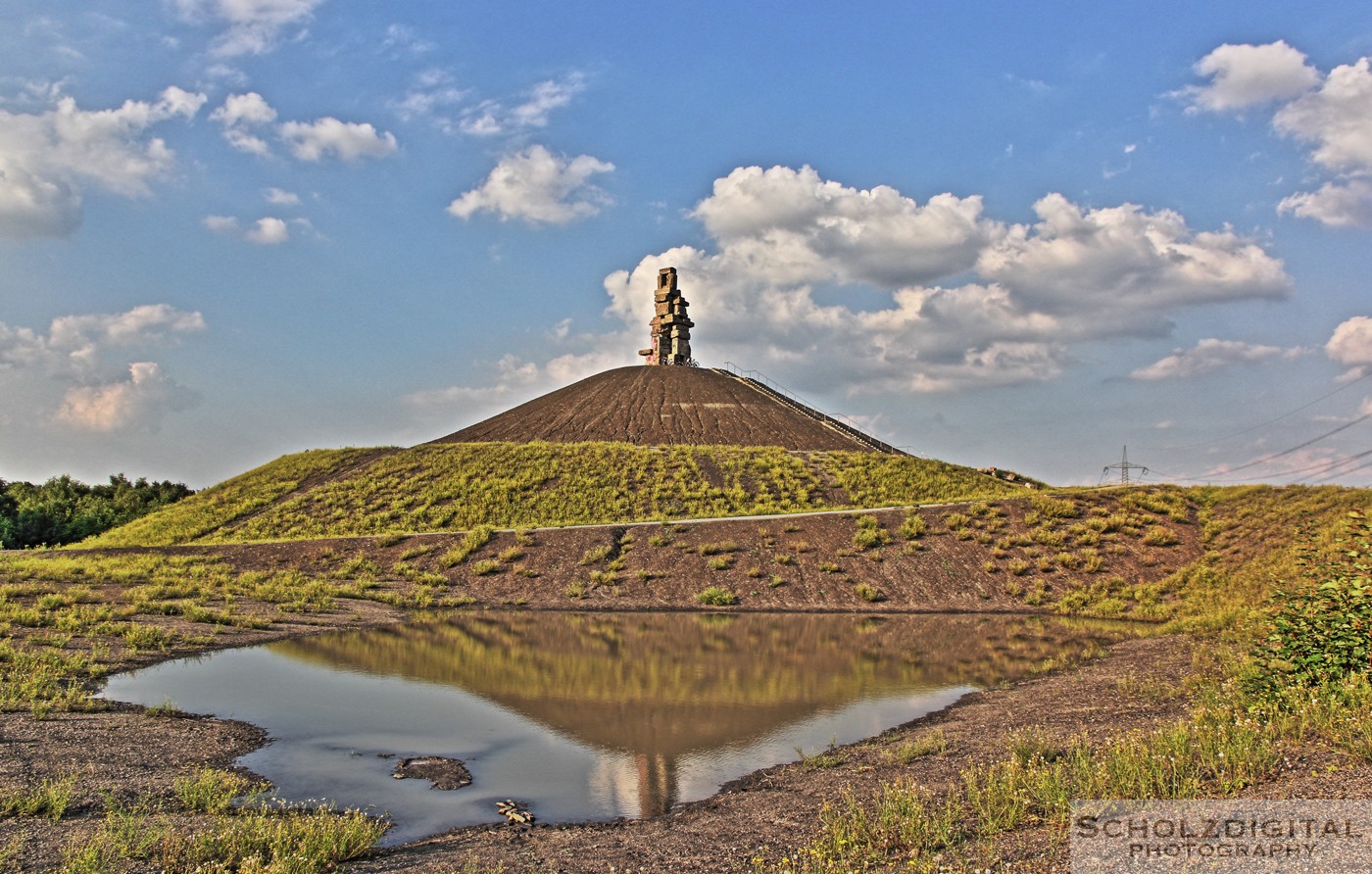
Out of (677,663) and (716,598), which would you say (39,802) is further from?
(716,598)

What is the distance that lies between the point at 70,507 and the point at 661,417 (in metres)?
48.6

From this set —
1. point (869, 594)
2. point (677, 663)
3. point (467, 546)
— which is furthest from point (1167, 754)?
point (467, 546)

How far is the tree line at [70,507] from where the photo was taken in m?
55.2

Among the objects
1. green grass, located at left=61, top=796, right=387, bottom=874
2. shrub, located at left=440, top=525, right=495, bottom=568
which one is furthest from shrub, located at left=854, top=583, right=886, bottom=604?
green grass, located at left=61, top=796, right=387, bottom=874

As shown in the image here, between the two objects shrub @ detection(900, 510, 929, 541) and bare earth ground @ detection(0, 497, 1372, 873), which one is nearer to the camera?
bare earth ground @ detection(0, 497, 1372, 873)

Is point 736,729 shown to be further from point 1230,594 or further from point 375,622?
point 1230,594

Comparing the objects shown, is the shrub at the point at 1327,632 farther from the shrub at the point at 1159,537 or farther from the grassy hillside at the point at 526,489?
the grassy hillside at the point at 526,489

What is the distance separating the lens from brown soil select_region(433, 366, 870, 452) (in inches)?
2985

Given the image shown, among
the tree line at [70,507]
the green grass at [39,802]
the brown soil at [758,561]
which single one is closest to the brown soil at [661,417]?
the tree line at [70,507]

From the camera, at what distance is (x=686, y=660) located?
22.2 m

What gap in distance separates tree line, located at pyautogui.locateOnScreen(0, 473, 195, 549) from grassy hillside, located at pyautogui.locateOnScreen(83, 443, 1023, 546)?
6948 millimetres

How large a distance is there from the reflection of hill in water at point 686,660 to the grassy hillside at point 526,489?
64.5 ft

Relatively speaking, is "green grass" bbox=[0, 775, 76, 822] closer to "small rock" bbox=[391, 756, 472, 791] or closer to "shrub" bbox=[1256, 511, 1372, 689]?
"small rock" bbox=[391, 756, 472, 791]

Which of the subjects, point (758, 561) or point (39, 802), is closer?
point (39, 802)
